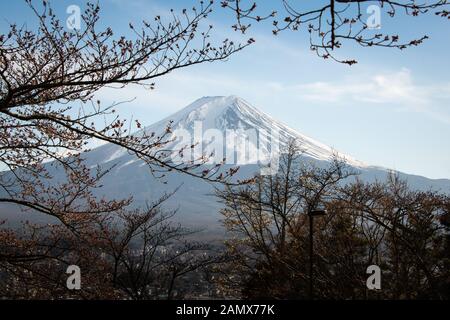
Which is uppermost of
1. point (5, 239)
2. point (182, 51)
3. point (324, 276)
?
point (182, 51)

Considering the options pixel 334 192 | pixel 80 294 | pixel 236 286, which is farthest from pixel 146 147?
pixel 236 286

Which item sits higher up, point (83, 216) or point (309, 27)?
point (309, 27)

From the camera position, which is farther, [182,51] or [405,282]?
[405,282]

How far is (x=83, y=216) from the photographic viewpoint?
8406 mm

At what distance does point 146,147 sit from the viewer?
21.8 ft

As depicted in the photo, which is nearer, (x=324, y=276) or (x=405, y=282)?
(x=405, y=282)
